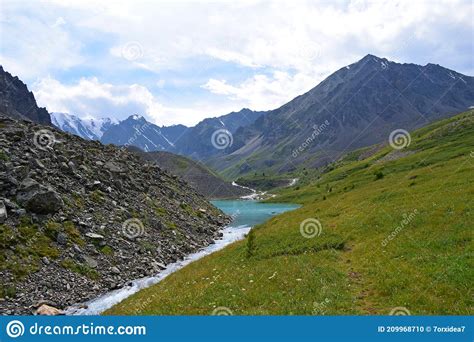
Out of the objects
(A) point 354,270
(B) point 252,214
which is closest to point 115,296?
(A) point 354,270

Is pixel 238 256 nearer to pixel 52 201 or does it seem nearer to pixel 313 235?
pixel 313 235

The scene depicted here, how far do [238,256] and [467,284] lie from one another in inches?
797

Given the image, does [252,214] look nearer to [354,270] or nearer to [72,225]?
[72,225]

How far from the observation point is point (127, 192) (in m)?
62.3

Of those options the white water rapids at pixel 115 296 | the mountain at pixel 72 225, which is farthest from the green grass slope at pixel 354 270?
the mountain at pixel 72 225

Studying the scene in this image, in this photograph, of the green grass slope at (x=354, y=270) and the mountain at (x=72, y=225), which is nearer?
the green grass slope at (x=354, y=270)

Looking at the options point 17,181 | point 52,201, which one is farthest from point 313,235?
point 17,181

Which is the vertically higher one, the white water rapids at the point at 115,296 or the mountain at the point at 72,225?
the mountain at the point at 72,225

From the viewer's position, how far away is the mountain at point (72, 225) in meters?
32.5

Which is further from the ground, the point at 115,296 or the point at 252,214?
the point at 252,214

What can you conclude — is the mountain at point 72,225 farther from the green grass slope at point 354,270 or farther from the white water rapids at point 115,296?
the green grass slope at point 354,270

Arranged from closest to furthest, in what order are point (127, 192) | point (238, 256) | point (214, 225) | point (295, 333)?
1. point (295, 333)
2. point (238, 256)
3. point (127, 192)
4. point (214, 225)

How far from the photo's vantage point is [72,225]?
41.6 meters

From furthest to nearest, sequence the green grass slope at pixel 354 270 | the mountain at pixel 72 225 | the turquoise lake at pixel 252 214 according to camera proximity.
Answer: the turquoise lake at pixel 252 214, the mountain at pixel 72 225, the green grass slope at pixel 354 270
